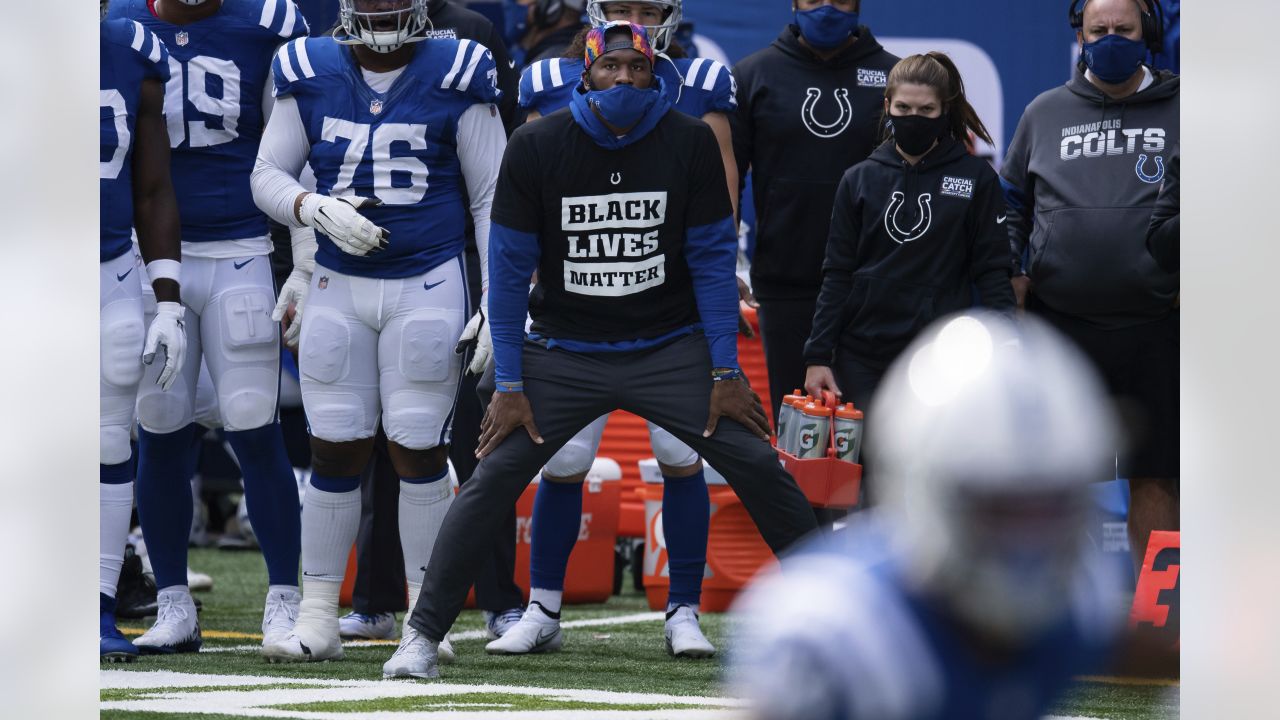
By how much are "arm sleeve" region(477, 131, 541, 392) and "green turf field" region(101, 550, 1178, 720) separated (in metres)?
0.78

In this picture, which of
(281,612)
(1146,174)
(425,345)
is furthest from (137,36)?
(1146,174)

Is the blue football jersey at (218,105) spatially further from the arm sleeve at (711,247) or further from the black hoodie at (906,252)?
the black hoodie at (906,252)

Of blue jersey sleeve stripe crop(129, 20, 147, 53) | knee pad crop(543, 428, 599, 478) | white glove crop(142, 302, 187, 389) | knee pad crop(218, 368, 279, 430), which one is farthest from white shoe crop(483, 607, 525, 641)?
blue jersey sleeve stripe crop(129, 20, 147, 53)

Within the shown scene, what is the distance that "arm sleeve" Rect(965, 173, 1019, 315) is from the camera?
4.91 m

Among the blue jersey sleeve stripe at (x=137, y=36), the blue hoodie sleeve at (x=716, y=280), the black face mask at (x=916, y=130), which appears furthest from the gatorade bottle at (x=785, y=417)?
the blue jersey sleeve stripe at (x=137, y=36)

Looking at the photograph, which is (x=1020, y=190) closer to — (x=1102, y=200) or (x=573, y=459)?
(x=1102, y=200)

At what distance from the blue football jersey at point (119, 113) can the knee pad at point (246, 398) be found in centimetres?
49

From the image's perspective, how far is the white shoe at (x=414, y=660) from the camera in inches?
176

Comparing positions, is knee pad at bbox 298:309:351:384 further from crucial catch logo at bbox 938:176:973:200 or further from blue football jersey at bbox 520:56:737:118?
crucial catch logo at bbox 938:176:973:200

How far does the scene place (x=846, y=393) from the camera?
510 centimetres

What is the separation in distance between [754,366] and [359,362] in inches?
126

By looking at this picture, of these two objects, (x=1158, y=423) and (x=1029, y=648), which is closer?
(x=1029, y=648)

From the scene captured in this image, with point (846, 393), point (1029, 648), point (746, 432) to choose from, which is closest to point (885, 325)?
point (846, 393)
